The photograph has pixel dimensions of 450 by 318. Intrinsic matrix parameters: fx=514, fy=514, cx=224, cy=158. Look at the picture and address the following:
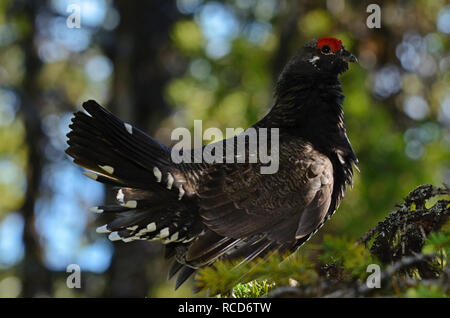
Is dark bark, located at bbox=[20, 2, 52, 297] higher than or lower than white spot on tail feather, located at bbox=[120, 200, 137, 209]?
higher

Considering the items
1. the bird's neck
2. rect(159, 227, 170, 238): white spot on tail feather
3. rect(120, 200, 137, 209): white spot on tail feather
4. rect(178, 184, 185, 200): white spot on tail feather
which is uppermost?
the bird's neck

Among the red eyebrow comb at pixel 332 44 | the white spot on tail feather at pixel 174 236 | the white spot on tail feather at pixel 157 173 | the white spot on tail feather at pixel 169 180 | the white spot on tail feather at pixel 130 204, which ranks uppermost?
the red eyebrow comb at pixel 332 44

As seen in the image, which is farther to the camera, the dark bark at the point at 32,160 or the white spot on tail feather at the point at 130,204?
the dark bark at the point at 32,160

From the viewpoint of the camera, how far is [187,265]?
3764mm

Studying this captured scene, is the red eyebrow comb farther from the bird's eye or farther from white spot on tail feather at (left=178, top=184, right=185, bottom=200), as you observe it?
white spot on tail feather at (left=178, top=184, right=185, bottom=200)

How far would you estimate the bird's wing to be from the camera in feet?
12.4

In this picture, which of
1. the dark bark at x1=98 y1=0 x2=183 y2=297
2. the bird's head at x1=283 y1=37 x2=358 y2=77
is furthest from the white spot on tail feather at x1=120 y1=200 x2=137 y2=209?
the dark bark at x1=98 y1=0 x2=183 y2=297

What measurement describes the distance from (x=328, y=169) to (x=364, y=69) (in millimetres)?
4296

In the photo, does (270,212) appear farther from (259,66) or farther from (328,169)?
(259,66)

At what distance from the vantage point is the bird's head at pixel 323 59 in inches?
182

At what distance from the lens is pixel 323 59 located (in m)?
4.62

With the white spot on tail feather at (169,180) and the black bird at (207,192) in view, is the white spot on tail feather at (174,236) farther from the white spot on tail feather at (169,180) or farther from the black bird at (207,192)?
the white spot on tail feather at (169,180)

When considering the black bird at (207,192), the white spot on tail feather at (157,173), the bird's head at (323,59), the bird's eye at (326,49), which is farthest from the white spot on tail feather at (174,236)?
the bird's eye at (326,49)

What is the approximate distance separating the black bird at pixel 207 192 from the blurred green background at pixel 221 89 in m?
3.02
